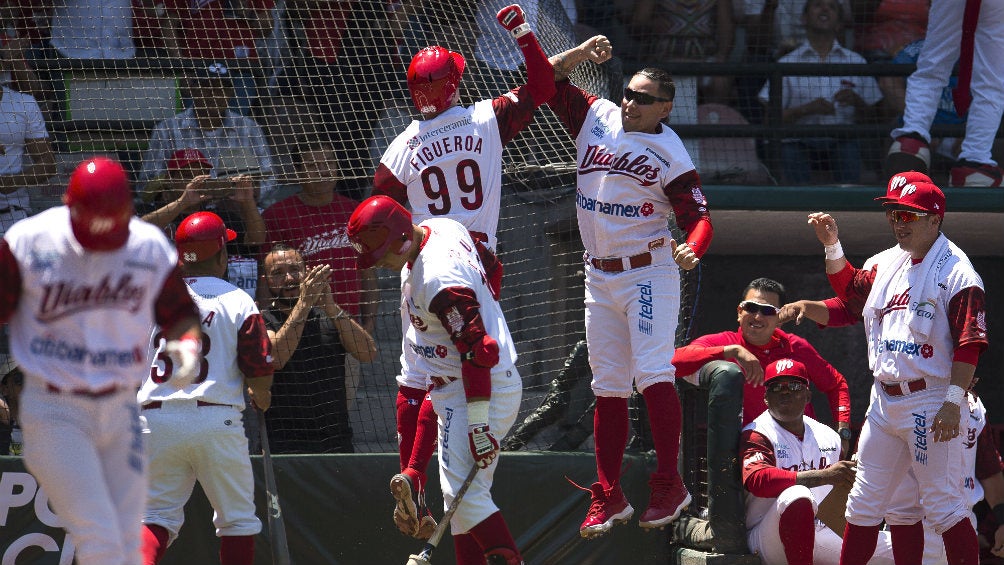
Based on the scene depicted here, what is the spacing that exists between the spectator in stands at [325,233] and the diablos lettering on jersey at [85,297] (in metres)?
3.33

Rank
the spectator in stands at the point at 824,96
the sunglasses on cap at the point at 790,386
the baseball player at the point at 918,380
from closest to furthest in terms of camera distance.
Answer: the baseball player at the point at 918,380 < the sunglasses on cap at the point at 790,386 < the spectator in stands at the point at 824,96

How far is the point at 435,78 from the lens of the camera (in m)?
5.65

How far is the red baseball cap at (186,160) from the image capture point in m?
7.47

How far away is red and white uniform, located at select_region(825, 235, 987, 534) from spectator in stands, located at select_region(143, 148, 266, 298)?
3539mm

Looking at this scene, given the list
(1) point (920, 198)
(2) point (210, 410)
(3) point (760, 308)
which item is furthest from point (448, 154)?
(1) point (920, 198)

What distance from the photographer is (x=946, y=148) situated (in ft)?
29.3

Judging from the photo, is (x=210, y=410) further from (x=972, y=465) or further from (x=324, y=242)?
(x=972, y=465)

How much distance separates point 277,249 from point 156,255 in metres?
3.23

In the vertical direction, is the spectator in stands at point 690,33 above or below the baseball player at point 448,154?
above

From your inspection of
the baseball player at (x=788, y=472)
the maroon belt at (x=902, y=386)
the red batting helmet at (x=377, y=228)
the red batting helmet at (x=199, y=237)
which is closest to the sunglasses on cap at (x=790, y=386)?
the baseball player at (x=788, y=472)

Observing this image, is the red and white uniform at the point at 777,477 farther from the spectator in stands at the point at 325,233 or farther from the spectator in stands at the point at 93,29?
the spectator in stands at the point at 93,29

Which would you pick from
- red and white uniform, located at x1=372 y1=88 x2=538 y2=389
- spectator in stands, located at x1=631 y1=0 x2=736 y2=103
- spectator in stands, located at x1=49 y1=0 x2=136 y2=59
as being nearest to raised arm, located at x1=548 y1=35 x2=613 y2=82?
red and white uniform, located at x1=372 y1=88 x2=538 y2=389

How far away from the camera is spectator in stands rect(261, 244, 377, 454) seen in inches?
277

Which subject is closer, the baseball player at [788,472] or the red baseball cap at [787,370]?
the baseball player at [788,472]
